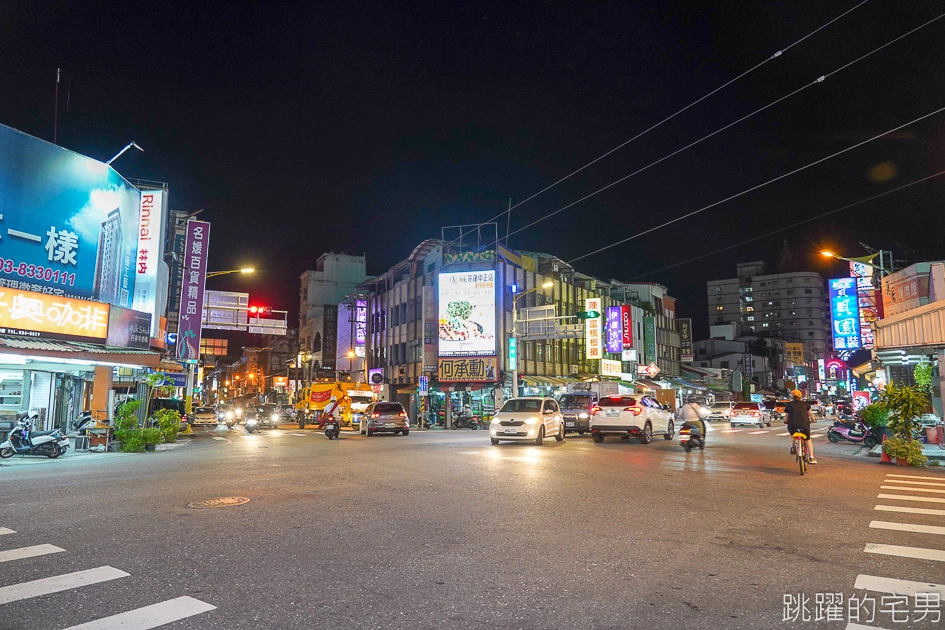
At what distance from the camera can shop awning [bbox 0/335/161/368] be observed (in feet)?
55.1

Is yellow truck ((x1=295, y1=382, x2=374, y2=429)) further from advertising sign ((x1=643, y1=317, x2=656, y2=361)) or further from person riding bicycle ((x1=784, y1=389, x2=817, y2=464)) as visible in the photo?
advertising sign ((x1=643, y1=317, x2=656, y2=361))

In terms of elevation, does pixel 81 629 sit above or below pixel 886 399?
below

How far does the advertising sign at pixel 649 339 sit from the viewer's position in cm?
6222

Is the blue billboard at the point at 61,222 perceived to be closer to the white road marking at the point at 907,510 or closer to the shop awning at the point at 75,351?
the shop awning at the point at 75,351

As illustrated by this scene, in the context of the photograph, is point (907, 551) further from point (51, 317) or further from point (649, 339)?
point (649, 339)

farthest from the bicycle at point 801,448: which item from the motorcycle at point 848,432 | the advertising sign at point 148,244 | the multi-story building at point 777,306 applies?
the multi-story building at point 777,306

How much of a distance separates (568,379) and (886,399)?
35.1m

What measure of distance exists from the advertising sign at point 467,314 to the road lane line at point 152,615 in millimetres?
40351

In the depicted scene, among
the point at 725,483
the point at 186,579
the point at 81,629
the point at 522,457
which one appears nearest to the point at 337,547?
the point at 186,579

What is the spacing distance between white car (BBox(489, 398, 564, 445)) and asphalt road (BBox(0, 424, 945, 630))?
798cm

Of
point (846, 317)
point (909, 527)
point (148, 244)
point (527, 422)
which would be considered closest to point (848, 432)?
point (527, 422)

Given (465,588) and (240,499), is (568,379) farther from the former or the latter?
(465,588)

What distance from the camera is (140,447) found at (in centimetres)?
1866

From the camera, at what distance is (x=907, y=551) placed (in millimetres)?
5938
